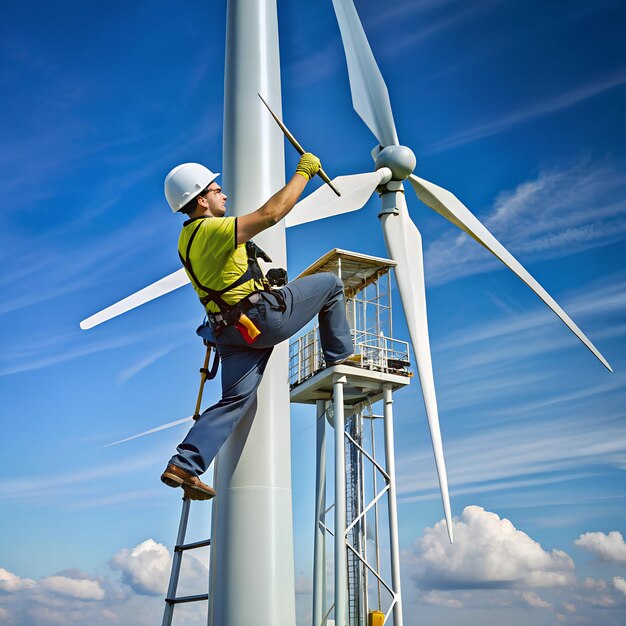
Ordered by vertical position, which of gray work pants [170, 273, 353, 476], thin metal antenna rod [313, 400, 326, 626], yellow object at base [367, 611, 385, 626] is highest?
thin metal antenna rod [313, 400, 326, 626]

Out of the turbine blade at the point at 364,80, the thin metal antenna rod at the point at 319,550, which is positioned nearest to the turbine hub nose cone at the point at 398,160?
the turbine blade at the point at 364,80

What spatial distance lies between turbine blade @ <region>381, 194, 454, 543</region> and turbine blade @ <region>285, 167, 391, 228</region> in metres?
1.46

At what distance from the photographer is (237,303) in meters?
6.55

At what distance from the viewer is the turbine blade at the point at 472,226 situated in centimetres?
2073

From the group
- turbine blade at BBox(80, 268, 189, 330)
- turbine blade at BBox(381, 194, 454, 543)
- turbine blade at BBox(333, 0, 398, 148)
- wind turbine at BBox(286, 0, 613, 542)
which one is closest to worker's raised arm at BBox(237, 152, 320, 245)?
turbine blade at BBox(80, 268, 189, 330)

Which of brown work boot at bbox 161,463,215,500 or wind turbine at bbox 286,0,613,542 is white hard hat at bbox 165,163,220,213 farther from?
wind turbine at bbox 286,0,613,542

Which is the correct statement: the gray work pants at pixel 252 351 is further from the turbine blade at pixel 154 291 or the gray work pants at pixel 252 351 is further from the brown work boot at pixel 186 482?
the turbine blade at pixel 154 291

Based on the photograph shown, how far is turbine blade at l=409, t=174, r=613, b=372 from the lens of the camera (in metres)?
20.7

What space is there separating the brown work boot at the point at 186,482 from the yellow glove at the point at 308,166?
272cm

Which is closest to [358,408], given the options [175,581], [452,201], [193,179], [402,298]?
[402,298]

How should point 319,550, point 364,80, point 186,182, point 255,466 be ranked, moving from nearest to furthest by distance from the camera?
point 255,466, point 186,182, point 364,80, point 319,550

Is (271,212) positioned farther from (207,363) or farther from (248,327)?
(207,363)

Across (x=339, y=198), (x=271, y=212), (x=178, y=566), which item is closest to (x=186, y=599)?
(x=178, y=566)

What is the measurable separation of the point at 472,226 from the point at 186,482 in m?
19.7
